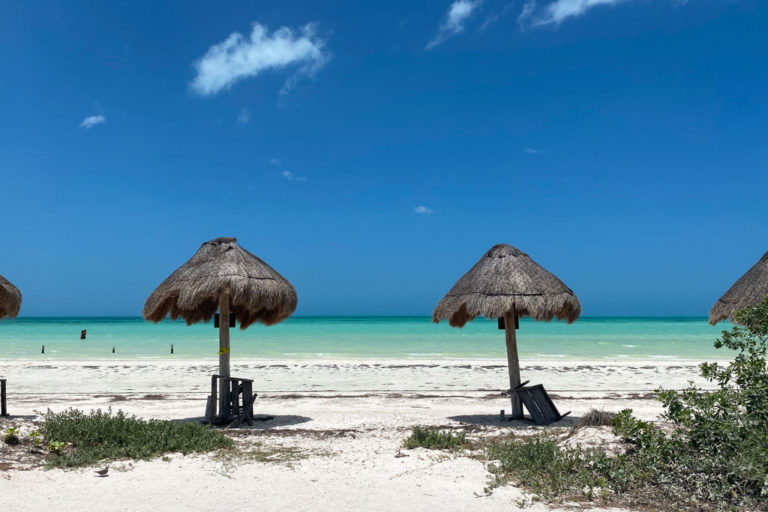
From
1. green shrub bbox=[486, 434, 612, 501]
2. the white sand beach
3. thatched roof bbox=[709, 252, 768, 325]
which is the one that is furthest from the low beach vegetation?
thatched roof bbox=[709, 252, 768, 325]

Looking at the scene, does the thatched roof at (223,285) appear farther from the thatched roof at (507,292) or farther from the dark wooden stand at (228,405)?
the thatched roof at (507,292)

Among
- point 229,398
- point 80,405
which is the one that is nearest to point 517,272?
point 229,398

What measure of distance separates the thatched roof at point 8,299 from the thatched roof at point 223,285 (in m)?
2.33

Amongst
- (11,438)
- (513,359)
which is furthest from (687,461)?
(11,438)

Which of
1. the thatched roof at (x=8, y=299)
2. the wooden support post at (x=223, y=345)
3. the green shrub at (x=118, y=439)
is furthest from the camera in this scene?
the thatched roof at (x=8, y=299)

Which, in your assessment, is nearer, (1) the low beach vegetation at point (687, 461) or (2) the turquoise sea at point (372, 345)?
(1) the low beach vegetation at point (687, 461)

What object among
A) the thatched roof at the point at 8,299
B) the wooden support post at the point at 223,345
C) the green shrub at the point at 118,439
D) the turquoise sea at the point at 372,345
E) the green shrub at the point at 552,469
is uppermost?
the thatched roof at the point at 8,299

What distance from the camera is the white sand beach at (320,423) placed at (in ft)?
15.7

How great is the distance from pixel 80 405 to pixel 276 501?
7918 mm

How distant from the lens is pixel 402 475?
5434 millimetres

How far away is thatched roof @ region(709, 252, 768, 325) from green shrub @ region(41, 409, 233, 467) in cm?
773

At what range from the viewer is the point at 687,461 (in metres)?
5.02

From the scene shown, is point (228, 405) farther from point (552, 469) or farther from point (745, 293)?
point (745, 293)

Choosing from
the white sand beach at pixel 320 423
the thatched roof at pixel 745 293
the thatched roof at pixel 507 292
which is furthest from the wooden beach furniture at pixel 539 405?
the thatched roof at pixel 745 293
